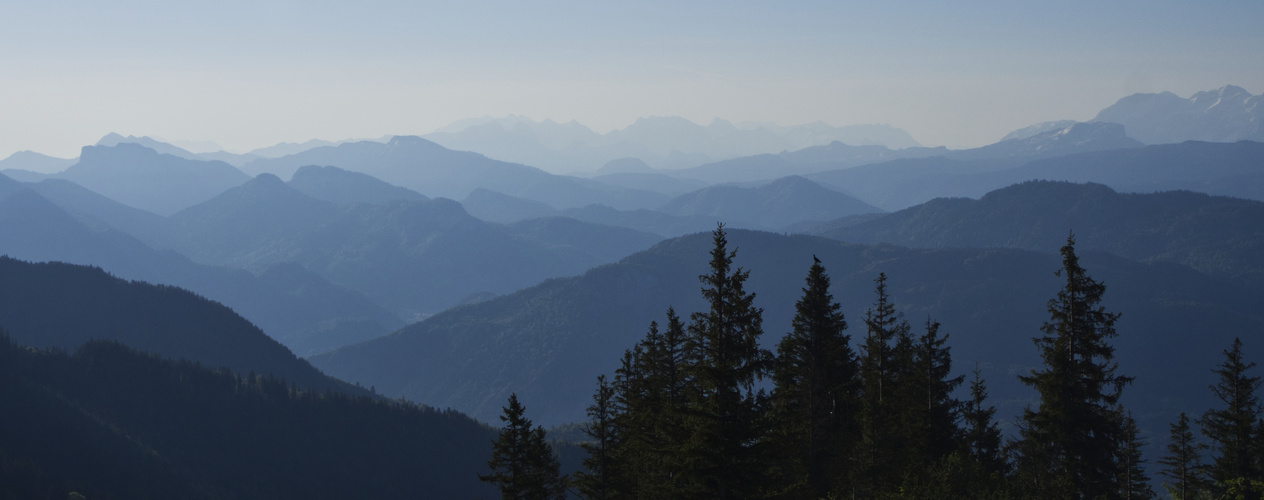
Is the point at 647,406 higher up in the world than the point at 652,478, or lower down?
higher up

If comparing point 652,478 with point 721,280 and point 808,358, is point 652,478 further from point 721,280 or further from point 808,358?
point 808,358

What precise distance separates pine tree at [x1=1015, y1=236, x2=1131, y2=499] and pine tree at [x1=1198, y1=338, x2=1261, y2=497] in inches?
245

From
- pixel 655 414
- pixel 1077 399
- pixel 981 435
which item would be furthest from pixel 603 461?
pixel 1077 399

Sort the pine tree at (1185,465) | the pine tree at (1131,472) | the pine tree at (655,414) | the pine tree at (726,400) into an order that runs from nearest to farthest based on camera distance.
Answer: the pine tree at (726,400), the pine tree at (655,414), the pine tree at (1185,465), the pine tree at (1131,472)

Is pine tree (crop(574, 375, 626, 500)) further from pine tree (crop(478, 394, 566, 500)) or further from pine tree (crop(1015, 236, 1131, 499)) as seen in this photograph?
pine tree (crop(1015, 236, 1131, 499))

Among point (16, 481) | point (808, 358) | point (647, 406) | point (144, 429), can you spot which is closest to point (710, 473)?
point (647, 406)

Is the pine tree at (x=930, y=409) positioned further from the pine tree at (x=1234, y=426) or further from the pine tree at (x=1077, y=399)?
the pine tree at (x=1234, y=426)

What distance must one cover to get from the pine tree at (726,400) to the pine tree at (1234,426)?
84.5 feet

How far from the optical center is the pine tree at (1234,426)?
40344mm

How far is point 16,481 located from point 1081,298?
546 feet

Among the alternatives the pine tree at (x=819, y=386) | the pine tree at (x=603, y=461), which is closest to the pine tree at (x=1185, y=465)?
the pine tree at (x=819, y=386)

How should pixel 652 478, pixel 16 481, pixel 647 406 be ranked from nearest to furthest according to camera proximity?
1. pixel 652 478
2. pixel 647 406
3. pixel 16 481

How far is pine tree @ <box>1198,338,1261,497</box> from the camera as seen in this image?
40.3 meters

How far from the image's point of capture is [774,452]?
27.4 meters
